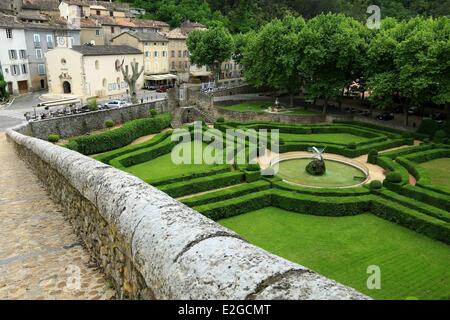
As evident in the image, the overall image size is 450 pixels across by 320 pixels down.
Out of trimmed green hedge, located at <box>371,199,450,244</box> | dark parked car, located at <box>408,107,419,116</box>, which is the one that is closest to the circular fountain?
trimmed green hedge, located at <box>371,199,450,244</box>

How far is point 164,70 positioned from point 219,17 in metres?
26.1

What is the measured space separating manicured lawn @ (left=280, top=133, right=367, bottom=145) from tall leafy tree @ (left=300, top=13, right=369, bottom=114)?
20.3 feet

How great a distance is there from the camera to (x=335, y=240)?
713 inches

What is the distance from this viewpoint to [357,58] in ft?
135

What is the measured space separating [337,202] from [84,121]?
1025 inches

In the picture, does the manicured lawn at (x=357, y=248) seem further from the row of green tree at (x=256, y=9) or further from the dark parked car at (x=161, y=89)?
the row of green tree at (x=256, y=9)

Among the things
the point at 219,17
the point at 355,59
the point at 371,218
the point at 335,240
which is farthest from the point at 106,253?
the point at 219,17

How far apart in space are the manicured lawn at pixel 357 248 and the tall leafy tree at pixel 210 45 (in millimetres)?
41107

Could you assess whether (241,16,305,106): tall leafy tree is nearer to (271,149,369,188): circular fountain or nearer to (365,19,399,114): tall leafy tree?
(365,19,399,114): tall leafy tree

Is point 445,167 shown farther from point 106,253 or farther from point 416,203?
point 106,253

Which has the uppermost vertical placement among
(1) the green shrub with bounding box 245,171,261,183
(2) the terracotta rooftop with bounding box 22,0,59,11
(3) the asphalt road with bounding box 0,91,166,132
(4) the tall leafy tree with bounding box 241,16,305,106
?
(2) the terracotta rooftop with bounding box 22,0,59,11

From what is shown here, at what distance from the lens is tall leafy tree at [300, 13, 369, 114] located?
4044 cm

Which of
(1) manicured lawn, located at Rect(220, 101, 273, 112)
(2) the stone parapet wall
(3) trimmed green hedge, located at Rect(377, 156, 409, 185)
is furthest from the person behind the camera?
(1) manicured lawn, located at Rect(220, 101, 273, 112)

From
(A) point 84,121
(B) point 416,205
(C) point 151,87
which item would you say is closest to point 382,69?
(B) point 416,205
